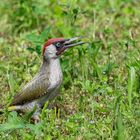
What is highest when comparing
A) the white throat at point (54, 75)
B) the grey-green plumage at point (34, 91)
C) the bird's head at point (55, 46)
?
the bird's head at point (55, 46)

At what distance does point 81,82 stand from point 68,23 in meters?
1.16

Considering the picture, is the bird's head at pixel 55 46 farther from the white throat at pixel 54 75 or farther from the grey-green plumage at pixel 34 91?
the grey-green plumage at pixel 34 91

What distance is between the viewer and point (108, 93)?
784 centimetres

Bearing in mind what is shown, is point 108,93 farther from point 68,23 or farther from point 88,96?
point 68,23

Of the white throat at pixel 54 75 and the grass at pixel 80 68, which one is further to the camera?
the white throat at pixel 54 75

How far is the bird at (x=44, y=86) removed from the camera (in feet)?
25.2

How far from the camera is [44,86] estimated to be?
764 centimetres

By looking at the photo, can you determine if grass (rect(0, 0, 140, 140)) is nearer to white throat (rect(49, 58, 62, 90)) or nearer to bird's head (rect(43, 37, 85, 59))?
white throat (rect(49, 58, 62, 90))

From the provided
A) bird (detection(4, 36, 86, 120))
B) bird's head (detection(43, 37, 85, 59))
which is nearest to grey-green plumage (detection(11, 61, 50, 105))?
bird (detection(4, 36, 86, 120))

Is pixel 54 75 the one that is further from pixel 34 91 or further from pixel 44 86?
pixel 34 91

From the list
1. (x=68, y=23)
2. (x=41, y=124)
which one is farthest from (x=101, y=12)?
(x=41, y=124)

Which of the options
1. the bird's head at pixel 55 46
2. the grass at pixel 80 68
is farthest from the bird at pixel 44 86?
the grass at pixel 80 68

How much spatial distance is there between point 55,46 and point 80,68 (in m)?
0.92

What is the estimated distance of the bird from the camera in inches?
302
